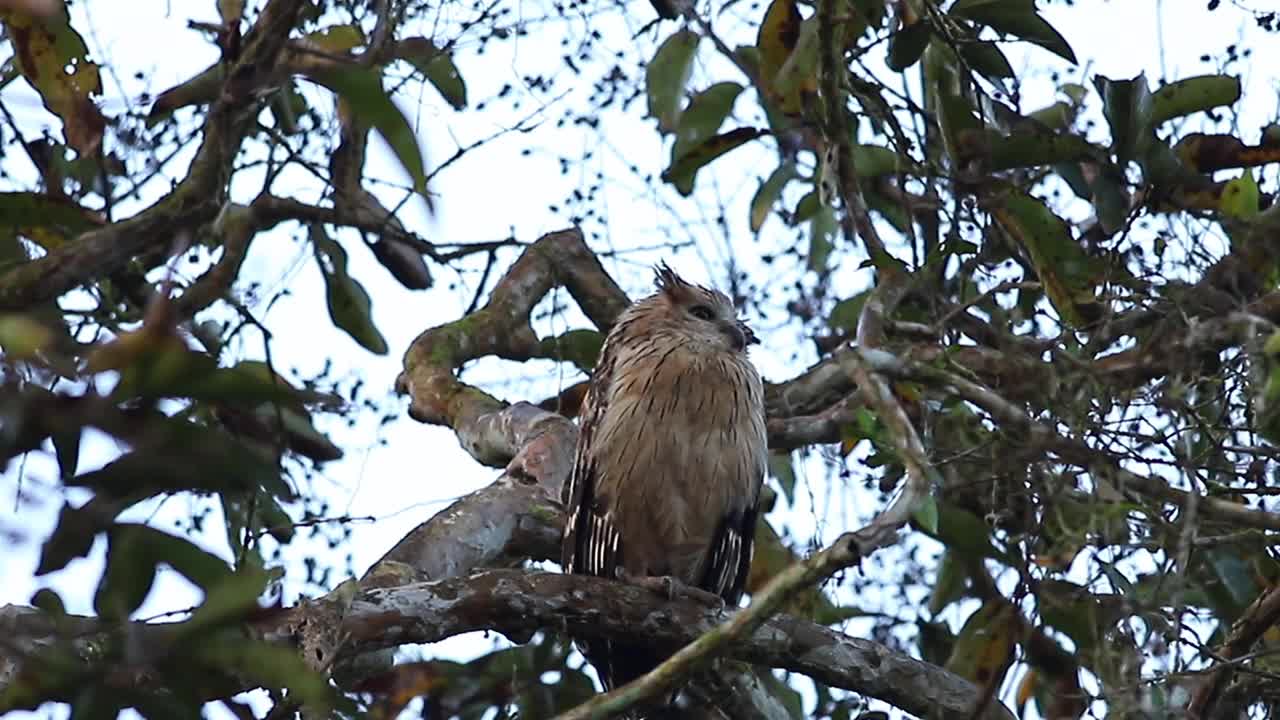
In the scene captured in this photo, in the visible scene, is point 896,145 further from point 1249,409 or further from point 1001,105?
point 1249,409

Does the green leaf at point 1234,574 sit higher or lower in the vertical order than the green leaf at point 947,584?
lower

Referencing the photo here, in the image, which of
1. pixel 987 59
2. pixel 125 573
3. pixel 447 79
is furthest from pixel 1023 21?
pixel 125 573

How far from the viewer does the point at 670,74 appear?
4246 millimetres

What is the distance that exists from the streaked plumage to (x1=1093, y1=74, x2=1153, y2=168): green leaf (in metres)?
1.31

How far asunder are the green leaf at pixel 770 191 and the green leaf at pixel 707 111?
30cm

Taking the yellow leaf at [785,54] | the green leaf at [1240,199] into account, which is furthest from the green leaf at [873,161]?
the green leaf at [1240,199]

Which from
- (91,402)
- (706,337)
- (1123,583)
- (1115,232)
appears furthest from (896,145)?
(91,402)

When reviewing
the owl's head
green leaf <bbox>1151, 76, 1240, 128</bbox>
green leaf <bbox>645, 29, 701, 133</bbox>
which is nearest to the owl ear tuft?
the owl's head

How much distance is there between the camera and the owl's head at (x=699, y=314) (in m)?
4.47

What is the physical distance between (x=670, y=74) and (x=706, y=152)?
0.31 m

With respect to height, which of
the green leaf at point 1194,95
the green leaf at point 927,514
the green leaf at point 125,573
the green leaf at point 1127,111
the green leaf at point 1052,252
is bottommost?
the green leaf at point 125,573

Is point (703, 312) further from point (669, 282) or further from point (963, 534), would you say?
point (963, 534)

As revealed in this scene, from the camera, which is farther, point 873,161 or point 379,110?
point 873,161

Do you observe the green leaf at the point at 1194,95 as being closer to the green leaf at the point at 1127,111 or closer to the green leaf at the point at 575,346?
the green leaf at the point at 1127,111
